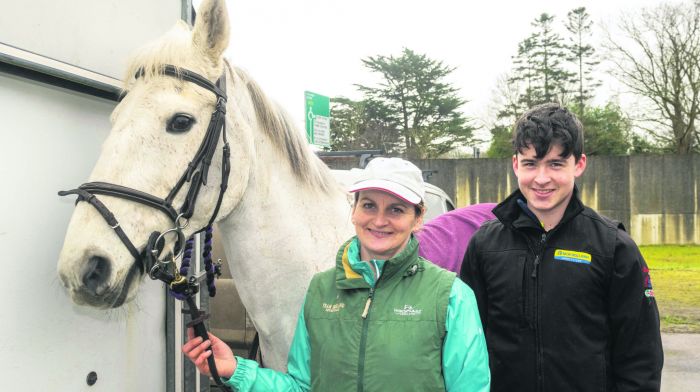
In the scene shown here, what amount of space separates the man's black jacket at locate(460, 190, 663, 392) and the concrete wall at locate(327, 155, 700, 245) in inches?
516

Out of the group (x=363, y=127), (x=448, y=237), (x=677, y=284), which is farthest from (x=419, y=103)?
(x=448, y=237)

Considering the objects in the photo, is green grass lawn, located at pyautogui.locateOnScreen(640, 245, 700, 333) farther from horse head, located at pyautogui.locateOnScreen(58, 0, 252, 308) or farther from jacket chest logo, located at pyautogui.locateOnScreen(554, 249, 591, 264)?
horse head, located at pyautogui.locateOnScreen(58, 0, 252, 308)

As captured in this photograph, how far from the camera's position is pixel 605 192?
597 inches

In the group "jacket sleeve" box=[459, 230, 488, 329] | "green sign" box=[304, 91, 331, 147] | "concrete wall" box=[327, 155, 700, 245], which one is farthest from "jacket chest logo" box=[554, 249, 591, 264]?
"concrete wall" box=[327, 155, 700, 245]

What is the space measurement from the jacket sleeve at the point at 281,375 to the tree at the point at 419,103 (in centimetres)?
2347

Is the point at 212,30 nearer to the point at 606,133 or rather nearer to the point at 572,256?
the point at 572,256

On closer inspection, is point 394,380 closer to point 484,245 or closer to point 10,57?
point 484,245

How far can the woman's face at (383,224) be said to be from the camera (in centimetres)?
155

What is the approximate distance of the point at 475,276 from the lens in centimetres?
194

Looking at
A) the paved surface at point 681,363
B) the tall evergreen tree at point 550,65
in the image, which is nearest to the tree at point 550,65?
the tall evergreen tree at point 550,65

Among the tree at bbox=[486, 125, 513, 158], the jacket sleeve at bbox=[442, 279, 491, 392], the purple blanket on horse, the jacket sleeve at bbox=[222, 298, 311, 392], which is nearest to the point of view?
the jacket sleeve at bbox=[442, 279, 491, 392]

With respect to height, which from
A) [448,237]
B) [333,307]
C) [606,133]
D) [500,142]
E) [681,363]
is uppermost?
[606,133]

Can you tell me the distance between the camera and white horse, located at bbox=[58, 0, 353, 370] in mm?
1597

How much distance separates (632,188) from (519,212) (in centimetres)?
1535
